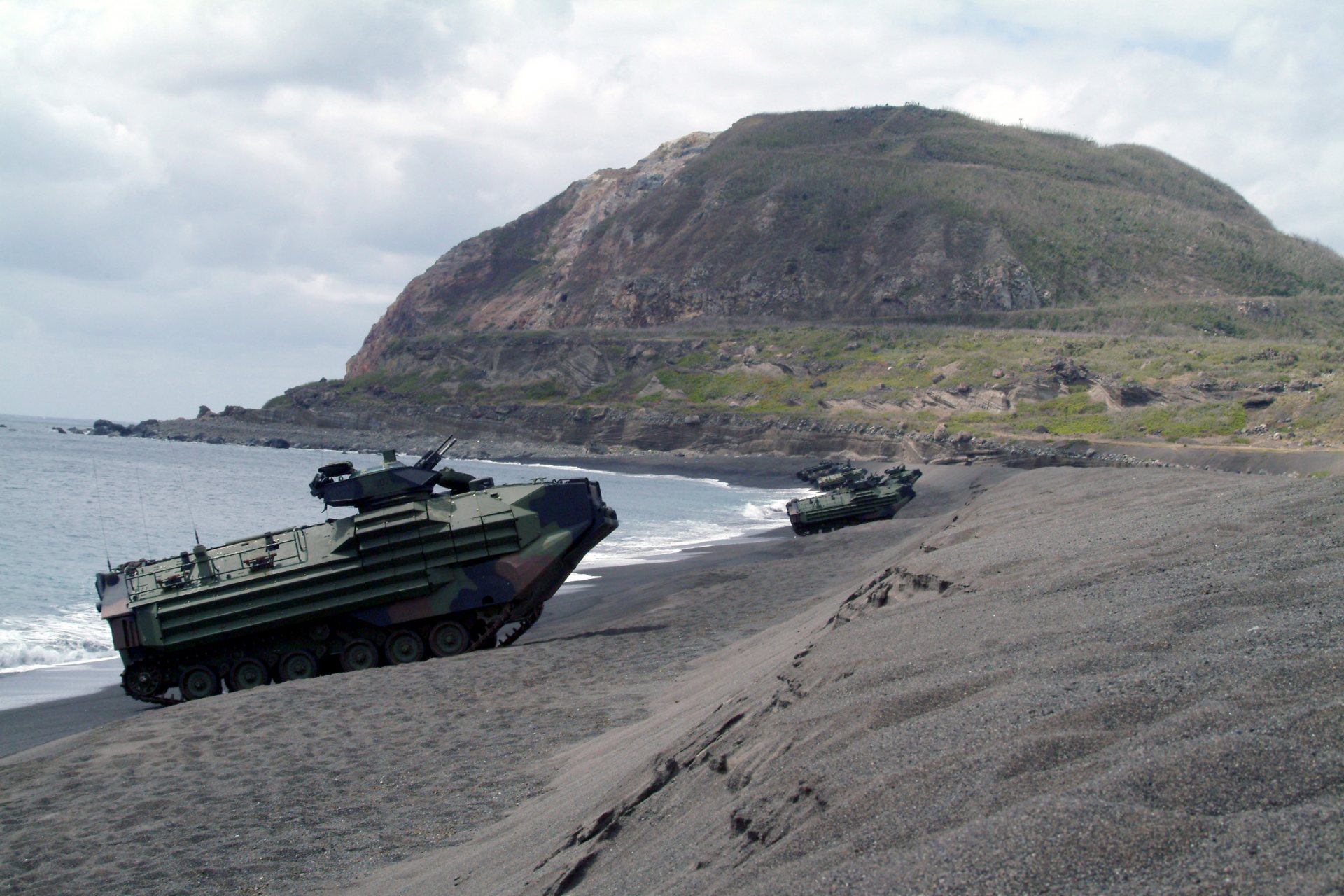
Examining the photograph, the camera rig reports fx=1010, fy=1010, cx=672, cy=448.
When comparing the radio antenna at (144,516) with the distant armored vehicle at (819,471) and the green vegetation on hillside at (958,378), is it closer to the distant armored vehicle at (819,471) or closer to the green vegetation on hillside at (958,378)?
the distant armored vehicle at (819,471)

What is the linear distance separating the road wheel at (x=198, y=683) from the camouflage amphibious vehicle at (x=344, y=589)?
0.05 ft

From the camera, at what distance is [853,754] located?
5496mm

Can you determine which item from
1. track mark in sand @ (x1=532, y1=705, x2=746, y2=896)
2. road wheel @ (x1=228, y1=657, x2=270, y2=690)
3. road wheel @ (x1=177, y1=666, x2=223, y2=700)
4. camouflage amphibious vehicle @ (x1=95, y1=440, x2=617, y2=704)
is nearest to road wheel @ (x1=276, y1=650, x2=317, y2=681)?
camouflage amphibious vehicle @ (x1=95, y1=440, x2=617, y2=704)

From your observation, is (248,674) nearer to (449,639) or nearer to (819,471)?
(449,639)

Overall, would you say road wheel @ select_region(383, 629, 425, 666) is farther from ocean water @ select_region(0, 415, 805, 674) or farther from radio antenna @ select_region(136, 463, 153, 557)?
ocean water @ select_region(0, 415, 805, 674)

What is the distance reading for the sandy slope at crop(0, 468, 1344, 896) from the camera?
4105mm

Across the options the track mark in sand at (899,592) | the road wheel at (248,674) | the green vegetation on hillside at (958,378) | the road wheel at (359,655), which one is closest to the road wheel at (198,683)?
the road wheel at (248,674)

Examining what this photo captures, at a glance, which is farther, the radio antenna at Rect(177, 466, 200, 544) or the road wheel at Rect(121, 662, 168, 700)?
the radio antenna at Rect(177, 466, 200, 544)

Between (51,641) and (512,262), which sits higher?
(512,262)

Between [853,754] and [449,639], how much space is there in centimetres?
1286

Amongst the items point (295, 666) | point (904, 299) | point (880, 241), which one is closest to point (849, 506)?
point (295, 666)

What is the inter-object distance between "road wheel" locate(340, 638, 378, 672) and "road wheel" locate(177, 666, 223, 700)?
82.0 inches

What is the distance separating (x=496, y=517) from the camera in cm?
1756

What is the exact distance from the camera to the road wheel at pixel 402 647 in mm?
17172
